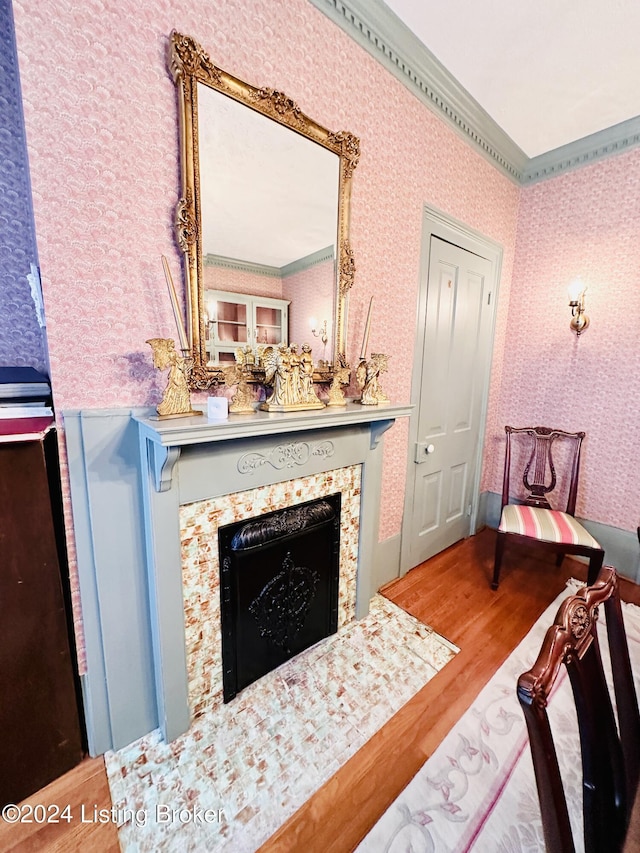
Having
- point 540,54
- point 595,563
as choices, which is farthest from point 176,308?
point 595,563

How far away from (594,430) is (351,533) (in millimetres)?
2045

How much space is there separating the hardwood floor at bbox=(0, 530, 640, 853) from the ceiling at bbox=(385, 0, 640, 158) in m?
3.01

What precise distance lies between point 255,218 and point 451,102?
5.13 feet

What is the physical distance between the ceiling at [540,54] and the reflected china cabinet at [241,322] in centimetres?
146

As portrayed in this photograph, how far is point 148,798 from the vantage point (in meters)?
1.18

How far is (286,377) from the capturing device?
143 centimetres

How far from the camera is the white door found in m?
2.31

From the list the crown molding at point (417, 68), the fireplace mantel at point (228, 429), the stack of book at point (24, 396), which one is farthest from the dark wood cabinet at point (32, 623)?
the crown molding at point (417, 68)

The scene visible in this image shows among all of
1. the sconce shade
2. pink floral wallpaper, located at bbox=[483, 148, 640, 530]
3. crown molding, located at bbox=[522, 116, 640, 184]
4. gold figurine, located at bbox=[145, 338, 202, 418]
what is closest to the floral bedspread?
gold figurine, located at bbox=[145, 338, 202, 418]

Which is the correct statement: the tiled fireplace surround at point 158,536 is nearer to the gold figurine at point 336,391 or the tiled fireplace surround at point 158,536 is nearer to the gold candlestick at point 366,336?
the gold figurine at point 336,391

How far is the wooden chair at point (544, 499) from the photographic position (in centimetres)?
213

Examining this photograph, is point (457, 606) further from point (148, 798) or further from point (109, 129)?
point (109, 129)

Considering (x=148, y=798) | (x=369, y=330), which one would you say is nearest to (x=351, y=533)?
(x=369, y=330)

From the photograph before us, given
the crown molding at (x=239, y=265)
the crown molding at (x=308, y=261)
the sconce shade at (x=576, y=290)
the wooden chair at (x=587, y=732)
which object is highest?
the sconce shade at (x=576, y=290)
